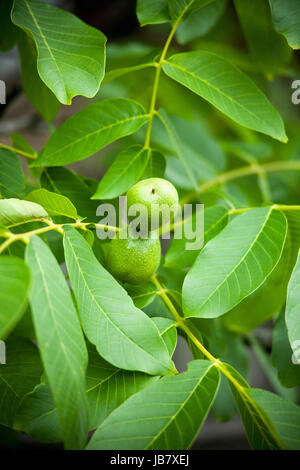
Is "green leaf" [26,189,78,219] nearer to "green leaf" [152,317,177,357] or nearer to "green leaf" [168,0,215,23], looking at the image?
"green leaf" [152,317,177,357]

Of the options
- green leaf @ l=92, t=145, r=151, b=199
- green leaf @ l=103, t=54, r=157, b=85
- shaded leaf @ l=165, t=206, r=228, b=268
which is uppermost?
green leaf @ l=103, t=54, r=157, b=85

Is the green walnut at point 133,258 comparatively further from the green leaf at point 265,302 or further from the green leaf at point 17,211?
the green leaf at point 265,302

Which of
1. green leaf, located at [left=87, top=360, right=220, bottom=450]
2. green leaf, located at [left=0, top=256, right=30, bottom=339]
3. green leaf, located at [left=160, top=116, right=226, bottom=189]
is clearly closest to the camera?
green leaf, located at [left=0, top=256, right=30, bottom=339]

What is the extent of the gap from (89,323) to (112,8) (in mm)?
1213

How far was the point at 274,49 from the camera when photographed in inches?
36.5

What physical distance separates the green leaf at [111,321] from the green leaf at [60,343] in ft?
0.15

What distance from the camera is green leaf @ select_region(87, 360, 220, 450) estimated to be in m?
0.48

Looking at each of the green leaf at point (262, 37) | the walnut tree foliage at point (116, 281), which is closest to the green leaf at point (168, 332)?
the walnut tree foliage at point (116, 281)

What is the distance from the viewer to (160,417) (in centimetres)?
49

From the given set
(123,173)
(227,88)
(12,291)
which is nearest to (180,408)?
(12,291)

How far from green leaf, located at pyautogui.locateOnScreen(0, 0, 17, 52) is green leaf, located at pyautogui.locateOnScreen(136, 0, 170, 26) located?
0.27 metres

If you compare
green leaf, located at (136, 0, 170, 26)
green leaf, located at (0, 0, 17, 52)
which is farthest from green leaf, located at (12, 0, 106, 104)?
green leaf, located at (0, 0, 17, 52)

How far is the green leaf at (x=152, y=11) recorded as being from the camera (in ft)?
2.32
